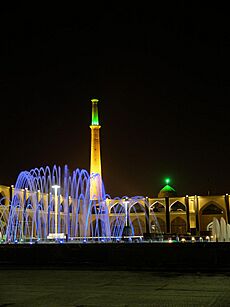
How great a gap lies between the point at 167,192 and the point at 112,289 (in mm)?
55067

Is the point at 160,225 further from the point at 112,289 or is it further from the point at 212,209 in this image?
the point at 112,289

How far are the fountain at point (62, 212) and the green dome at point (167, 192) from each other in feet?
→ 10.7

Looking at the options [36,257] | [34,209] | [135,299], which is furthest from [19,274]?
[34,209]

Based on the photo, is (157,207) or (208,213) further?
(157,207)

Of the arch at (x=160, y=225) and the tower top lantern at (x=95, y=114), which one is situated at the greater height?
the tower top lantern at (x=95, y=114)

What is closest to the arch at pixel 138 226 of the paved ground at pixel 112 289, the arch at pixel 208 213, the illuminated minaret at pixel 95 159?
the arch at pixel 208 213

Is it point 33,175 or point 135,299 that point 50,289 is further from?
point 33,175

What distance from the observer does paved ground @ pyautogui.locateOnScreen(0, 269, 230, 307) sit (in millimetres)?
7422

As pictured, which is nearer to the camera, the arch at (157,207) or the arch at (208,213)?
the arch at (208,213)

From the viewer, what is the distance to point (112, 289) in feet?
29.7

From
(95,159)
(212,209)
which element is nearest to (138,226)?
(212,209)

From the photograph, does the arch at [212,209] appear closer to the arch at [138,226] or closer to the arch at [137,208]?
the arch at [138,226]

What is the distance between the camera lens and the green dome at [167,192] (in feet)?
207

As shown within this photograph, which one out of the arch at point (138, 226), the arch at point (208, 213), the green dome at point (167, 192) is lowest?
the arch at point (138, 226)
